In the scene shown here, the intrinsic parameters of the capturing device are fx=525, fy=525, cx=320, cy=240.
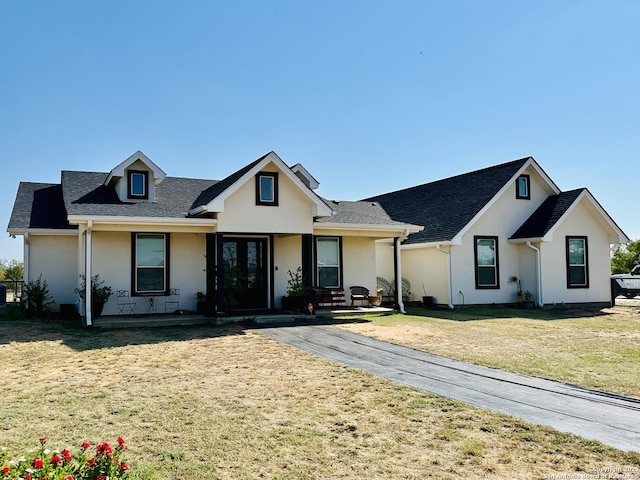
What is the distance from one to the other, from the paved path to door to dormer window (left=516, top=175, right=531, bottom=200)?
42.7 ft

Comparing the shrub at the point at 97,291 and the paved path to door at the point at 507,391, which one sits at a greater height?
the shrub at the point at 97,291

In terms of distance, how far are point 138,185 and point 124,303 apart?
3.77 meters

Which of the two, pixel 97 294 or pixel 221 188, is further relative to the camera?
pixel 221 188

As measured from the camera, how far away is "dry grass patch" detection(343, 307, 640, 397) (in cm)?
858

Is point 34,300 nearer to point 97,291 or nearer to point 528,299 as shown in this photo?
point 97,291

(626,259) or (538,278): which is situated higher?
(626,259)

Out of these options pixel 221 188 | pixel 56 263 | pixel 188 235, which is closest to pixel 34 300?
pixel 56 263

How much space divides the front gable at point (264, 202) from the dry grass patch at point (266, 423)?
20.1ft

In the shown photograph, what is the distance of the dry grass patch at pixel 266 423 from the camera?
186 inches

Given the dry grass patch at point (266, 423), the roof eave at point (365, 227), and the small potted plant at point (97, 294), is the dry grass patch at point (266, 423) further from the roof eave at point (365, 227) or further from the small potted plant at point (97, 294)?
the roof eave at point (365, 227)

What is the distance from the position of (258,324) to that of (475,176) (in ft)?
44.1

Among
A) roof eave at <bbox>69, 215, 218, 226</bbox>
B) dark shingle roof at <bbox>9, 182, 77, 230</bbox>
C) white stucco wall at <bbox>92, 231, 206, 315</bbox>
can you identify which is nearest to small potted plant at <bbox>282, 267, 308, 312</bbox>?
white stucco wall at <bbox>92, 231, 206, 315</bbox>

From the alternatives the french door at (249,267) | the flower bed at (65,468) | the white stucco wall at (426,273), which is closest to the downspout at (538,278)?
the white stucco wall at (426,273)

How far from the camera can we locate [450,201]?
23141 mm
